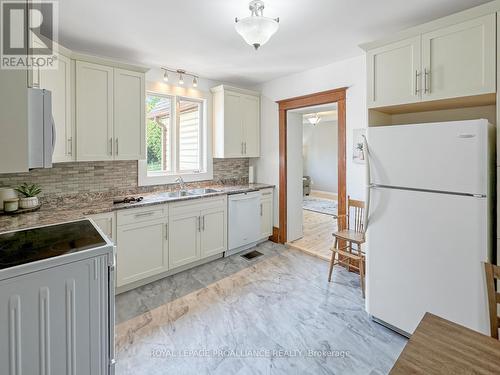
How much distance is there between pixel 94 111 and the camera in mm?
2750

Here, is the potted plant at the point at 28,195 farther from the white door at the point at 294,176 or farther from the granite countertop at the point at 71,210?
the white door at the point at 294,176

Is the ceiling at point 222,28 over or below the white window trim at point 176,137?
over

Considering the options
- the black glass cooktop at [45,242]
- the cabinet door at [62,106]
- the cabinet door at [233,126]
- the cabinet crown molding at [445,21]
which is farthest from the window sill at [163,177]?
the cabinet crown molding at [445,21]

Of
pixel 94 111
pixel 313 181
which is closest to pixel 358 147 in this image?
pixel 94 111

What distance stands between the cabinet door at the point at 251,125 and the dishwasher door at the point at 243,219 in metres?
0.79

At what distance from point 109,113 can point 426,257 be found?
3238mm

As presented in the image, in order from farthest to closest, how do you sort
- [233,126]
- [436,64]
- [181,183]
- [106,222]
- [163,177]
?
[233,126]
[181,183]
[163,177]
[106,222]
[436,64]

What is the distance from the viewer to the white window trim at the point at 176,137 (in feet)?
11.4

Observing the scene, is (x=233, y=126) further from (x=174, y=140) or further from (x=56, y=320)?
(x=56, y=320)

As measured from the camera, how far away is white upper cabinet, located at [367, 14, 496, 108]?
183cm

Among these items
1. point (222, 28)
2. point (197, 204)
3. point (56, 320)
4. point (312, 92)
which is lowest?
point (56, 320)

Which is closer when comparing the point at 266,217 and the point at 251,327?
the point at 251,327

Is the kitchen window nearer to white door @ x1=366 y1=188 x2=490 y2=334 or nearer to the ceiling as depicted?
the ceiling

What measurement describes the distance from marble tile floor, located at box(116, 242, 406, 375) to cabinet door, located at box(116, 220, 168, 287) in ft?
0.64
